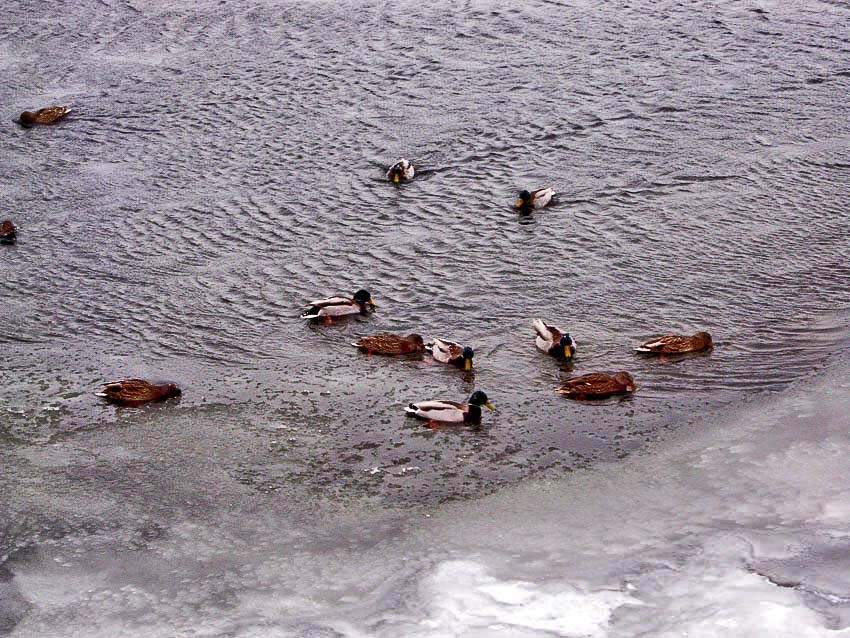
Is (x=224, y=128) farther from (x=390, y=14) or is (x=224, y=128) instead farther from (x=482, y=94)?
(x=390, y=14)

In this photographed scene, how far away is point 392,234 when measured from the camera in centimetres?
1694

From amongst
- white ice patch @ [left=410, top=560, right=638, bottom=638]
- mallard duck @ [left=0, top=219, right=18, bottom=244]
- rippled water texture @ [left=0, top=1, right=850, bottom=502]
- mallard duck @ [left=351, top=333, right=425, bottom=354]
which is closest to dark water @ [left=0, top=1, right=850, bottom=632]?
rippled water texture @ [left=0, top=1, right=850, bottom=502]

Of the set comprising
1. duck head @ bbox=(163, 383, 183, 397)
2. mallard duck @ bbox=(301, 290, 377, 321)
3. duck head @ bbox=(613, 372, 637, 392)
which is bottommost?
duck head @ bbox=(163, 383, 183, 397)

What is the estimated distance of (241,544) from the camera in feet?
33.3

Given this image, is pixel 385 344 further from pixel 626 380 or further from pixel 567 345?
pixel 626 380

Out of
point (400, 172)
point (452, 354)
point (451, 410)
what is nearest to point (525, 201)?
point (400, 172)

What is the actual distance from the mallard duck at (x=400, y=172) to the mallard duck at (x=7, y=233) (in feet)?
17.8

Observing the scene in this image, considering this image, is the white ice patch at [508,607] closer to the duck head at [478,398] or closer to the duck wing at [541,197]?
the duck head at [478,398]

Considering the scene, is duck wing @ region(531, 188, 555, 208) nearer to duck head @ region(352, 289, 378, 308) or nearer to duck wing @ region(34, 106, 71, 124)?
duck head @ region(352, 289, 378, 308)

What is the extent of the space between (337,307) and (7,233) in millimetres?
5714

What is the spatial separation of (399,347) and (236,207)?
535 cm

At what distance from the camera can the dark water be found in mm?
11852

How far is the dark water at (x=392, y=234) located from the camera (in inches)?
467

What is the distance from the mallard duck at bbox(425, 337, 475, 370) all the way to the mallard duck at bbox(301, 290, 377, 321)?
1.45 meters
